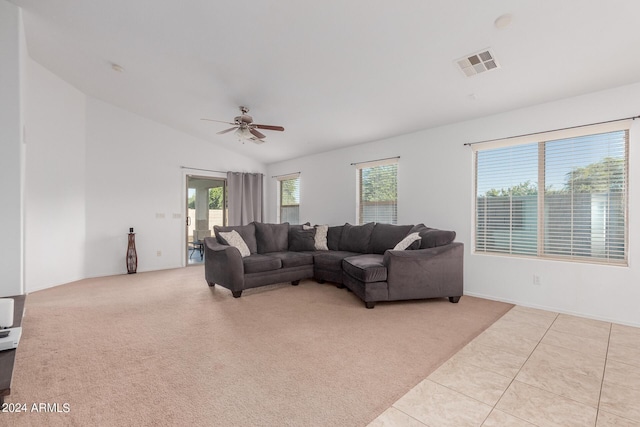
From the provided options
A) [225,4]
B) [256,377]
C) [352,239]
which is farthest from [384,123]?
[256,377]

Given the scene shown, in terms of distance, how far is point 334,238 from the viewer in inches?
209

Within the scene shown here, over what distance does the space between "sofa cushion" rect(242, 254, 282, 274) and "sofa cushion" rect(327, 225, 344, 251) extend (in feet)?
3.90

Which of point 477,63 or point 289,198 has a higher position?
point 477,63

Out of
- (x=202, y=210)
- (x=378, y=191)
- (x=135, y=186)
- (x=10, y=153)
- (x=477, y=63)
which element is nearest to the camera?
(x=10, y=153)

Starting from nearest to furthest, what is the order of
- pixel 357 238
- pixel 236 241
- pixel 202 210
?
pixel 236 241
pixel 357 238
pixel 202 210

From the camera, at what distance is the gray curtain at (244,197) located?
6961 millimetres

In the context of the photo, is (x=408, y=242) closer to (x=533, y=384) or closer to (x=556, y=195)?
(x=556, y=195)

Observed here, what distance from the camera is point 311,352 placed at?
2.42m

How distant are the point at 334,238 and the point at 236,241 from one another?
173 cm

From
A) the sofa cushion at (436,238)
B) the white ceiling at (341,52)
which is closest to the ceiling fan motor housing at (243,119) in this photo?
the white ceiling at (341,52)

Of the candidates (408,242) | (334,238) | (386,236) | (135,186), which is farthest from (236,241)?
(135,186)

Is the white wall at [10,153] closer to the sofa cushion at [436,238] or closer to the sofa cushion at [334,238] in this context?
the sofa cushion at [334,238]

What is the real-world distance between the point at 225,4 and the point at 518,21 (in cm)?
243

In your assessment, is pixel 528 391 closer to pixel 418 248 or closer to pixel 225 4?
pixel 418 248
